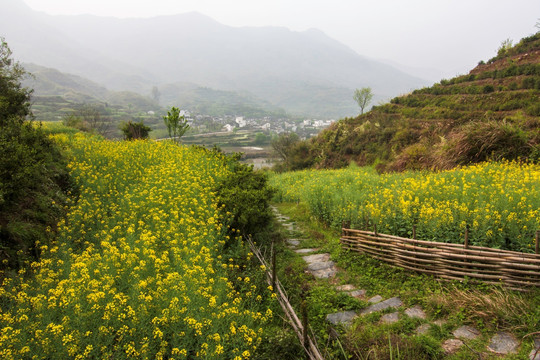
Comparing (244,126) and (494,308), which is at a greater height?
(244,126)

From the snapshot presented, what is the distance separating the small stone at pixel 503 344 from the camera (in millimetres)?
3480

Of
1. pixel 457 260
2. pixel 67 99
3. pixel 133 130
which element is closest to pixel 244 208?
pixel 457 260

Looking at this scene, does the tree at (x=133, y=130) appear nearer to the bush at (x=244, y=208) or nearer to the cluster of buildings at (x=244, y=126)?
the bush at (x=244, y=208)

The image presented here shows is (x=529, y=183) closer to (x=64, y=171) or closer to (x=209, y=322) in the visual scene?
(x=209, y=322)

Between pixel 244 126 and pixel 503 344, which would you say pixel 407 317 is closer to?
pixel 503 344

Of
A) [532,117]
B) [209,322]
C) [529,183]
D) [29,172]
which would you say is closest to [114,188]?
[29,172]

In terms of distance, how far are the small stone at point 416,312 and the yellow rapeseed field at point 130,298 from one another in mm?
2121

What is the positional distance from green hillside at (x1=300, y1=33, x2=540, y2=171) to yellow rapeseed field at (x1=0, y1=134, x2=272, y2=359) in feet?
37.8

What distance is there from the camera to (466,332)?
3889mm

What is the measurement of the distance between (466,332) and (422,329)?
0.50 m

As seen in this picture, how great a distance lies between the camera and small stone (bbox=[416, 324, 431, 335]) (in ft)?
13.2

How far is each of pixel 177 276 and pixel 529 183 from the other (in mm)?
7855

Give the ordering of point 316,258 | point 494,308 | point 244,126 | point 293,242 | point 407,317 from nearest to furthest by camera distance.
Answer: point 494,308
point 407,317
point 316,258
point 293,242
point 244,126

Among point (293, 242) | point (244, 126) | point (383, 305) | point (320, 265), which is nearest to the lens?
point (383, 305)
